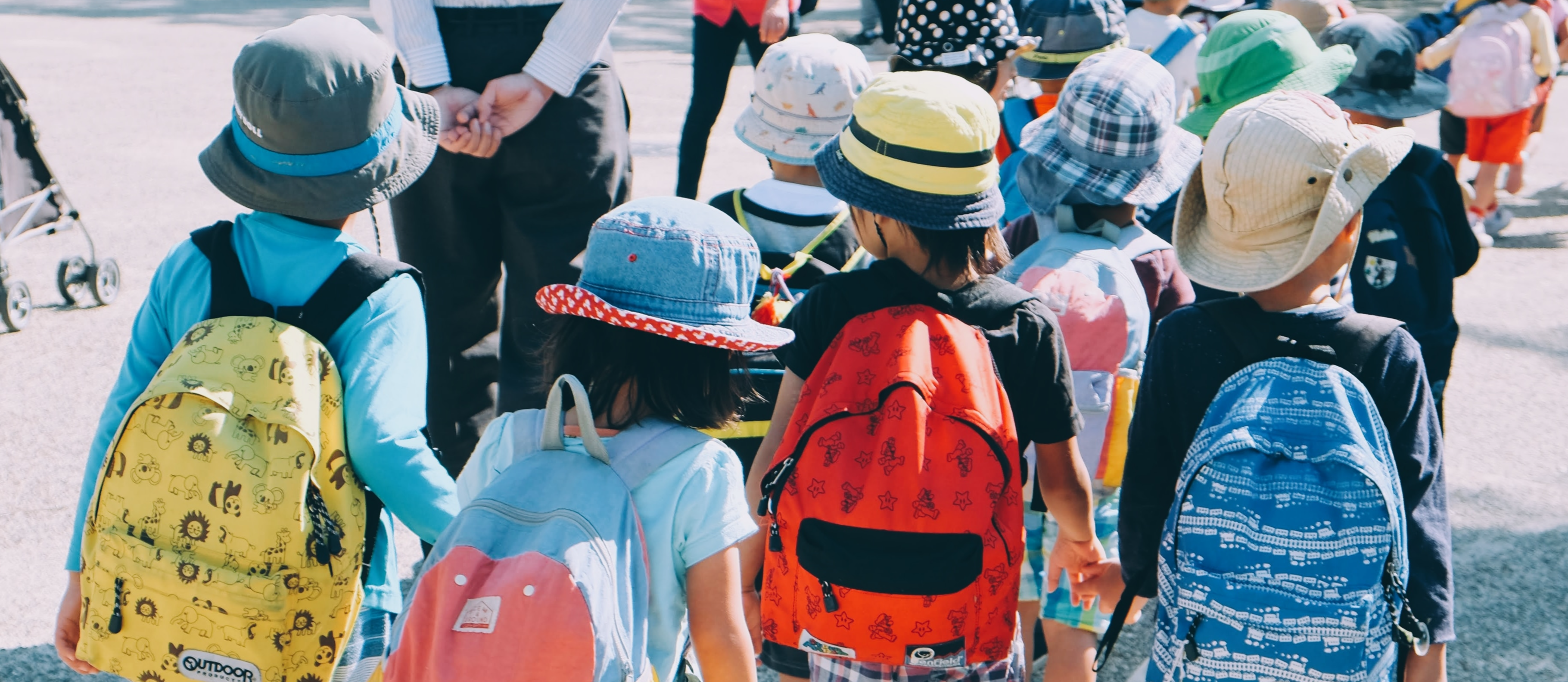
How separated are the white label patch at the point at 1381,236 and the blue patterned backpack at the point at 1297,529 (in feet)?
4.10

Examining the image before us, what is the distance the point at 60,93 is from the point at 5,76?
18.3ft

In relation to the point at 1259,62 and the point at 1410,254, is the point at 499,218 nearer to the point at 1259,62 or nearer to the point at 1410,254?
the point at 1259,62

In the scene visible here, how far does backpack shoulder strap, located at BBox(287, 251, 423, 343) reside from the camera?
2.08 m

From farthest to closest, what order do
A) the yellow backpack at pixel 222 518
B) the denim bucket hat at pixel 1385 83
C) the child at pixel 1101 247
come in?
the denim bucket hat at pixel 1385 83, the child at pixel 1101 247, the yellow backpack at pixel 222 518

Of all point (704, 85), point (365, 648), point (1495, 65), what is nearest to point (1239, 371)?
point (365, 648)

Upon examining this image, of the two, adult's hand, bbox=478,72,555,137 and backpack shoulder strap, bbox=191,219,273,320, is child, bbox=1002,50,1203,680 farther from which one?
backpack shoulder strap, bbox=191,219,273,320

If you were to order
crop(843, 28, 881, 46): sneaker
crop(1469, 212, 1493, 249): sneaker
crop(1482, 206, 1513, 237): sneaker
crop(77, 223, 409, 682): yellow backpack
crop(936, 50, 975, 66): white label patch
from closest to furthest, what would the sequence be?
crop(77, 223, 409, 682): yellow backpack, crop(936, 50, 975, 66): white label patch, crop(1469, 212, 1493, 249): sneaker, crop(1482, 206, 1513, 237): sneaker, crop(843, 28, 881, 46): sneaker

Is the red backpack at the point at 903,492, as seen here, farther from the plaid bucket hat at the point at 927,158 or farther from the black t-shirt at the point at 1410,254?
the black t-shirt at the point at 1410,254

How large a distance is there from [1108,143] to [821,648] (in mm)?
1187

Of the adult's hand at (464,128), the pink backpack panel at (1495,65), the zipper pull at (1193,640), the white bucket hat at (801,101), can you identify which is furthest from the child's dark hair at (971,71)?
the pink backpack panel at (1495,65)

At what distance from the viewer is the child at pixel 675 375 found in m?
1.85

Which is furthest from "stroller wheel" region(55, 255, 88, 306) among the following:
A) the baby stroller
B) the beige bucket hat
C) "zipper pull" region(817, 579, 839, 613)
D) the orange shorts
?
the orange shorts

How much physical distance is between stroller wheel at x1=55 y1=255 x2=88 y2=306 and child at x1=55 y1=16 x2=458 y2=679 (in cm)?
401

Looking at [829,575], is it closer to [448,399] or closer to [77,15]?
[448,399]
